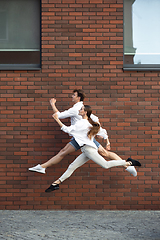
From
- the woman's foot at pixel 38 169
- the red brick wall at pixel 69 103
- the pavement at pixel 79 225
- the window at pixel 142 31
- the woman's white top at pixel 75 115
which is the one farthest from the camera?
the window at pixel 142 31

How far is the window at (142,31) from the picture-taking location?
642cm

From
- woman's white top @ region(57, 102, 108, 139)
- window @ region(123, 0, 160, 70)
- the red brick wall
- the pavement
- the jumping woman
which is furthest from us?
window @ region(123, 0, 160, 70)

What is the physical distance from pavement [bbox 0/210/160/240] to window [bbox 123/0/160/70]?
120 inches

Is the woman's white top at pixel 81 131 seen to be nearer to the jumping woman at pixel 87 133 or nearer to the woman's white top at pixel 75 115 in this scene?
the jumping woman at pixel 87 133

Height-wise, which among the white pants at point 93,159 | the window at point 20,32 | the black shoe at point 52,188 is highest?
the window at point 20,32

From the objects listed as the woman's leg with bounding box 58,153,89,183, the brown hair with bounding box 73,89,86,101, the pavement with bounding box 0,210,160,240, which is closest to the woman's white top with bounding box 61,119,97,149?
the woman's leg with bounding box 58,153,89,183

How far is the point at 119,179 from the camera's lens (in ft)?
20.3

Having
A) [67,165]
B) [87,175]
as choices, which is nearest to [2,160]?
[67,165]

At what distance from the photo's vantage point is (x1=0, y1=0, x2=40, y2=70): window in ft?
21.1

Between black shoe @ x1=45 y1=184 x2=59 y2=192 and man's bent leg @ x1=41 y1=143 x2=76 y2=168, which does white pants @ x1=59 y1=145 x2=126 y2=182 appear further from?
man's bent leg @ x1=41 y1=143 x2=76 y2=168

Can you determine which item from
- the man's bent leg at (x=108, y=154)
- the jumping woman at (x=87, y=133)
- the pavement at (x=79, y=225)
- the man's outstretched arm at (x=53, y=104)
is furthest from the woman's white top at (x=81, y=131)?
the pavement at (x=79, y=225)

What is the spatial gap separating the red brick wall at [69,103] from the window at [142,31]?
248 millimetres

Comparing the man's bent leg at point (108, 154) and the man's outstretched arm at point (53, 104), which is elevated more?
the man's outstretched arm at point (53, 104)

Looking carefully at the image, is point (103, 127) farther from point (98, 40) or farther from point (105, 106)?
point (98, 40)
